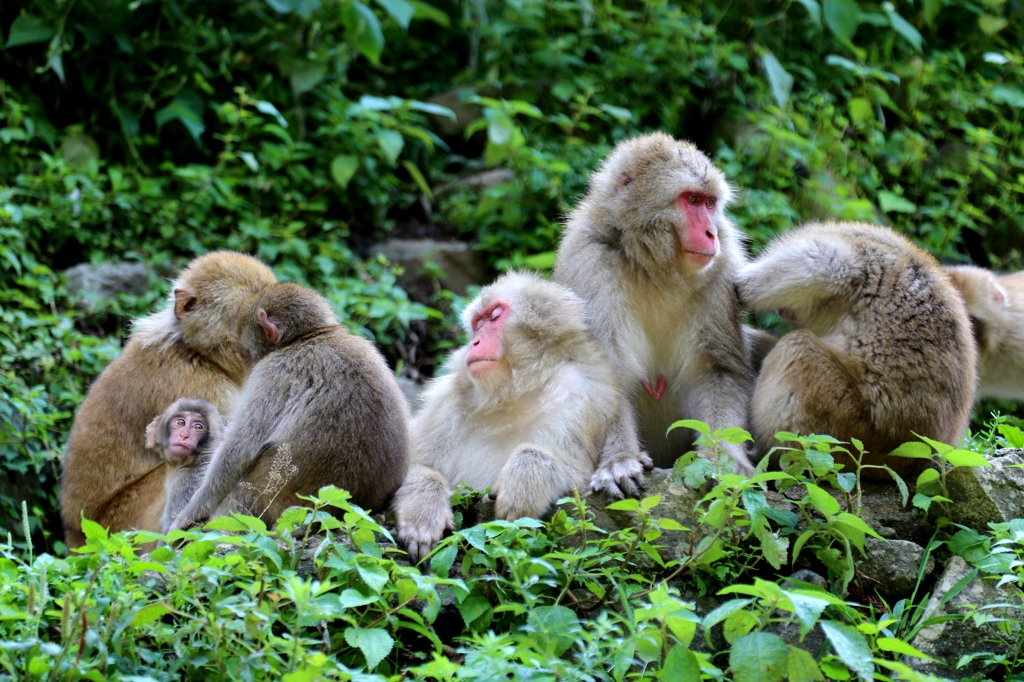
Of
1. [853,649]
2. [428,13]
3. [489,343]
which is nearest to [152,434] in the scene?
[489,343]

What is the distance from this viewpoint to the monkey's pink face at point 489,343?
386 cm

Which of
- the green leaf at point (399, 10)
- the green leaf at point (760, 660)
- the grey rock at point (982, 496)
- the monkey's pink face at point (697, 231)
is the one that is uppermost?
the green leaf at point (399, 10)

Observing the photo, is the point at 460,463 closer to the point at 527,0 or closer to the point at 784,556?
the point at 784,556

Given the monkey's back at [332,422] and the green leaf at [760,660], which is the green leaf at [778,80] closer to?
the monkey's back at [332,422]

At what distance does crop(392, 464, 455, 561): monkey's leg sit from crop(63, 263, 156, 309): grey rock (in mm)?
3190

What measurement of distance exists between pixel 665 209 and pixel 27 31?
4844mm

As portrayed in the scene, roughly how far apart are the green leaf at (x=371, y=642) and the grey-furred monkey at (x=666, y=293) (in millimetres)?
1565

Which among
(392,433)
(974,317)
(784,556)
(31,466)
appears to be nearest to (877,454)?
(784,556)

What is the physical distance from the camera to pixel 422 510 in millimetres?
3502

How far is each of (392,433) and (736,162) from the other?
4320 mm

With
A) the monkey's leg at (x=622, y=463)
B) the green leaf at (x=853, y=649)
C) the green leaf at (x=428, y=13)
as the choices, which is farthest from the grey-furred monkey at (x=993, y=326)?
the green leaf at (x=428, y=13)

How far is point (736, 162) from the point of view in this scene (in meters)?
7.19

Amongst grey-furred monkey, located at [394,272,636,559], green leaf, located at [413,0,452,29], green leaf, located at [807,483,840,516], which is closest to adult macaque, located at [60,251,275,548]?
grey-furred monkey, located at [394,272,636,559]

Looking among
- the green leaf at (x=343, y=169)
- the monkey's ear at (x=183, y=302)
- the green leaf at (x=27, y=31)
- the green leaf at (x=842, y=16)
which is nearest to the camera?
the monkey's ear at (x=183, y=302)
